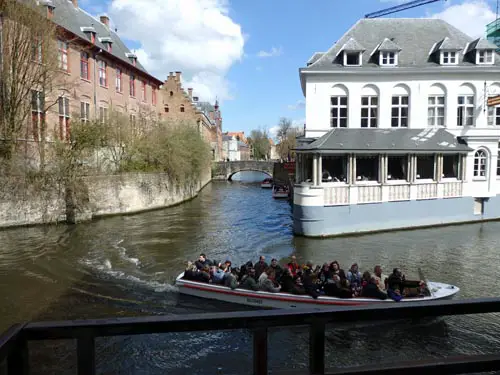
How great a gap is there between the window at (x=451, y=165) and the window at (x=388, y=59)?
5.77 m

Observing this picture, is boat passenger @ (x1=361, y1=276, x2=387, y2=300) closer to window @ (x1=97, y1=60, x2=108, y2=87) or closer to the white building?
the white building

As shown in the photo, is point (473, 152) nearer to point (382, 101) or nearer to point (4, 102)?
point (382, 101)

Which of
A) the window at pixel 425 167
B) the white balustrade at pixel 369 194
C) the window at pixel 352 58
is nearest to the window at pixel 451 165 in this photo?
the window at pixel 425 167

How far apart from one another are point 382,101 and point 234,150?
100572 mm

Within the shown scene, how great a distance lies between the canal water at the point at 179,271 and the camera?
8.34 m

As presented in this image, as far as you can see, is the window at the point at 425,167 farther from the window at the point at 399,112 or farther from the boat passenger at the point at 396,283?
the boat passenger at the point at 396,283

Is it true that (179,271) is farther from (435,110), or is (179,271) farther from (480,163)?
(480,163)

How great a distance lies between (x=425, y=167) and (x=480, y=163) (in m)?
3.29

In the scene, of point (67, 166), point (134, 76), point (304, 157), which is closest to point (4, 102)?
point (67, 166)

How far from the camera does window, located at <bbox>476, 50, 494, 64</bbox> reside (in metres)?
22.3

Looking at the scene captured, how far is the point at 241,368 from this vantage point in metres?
7.93

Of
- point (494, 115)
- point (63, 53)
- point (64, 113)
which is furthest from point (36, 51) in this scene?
point (494, 115)

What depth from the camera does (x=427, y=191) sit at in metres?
21.0

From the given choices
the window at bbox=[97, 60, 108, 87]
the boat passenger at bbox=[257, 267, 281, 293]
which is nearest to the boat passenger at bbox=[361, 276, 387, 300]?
the boat passenger at bbox=[257, 267, 281, 293]
